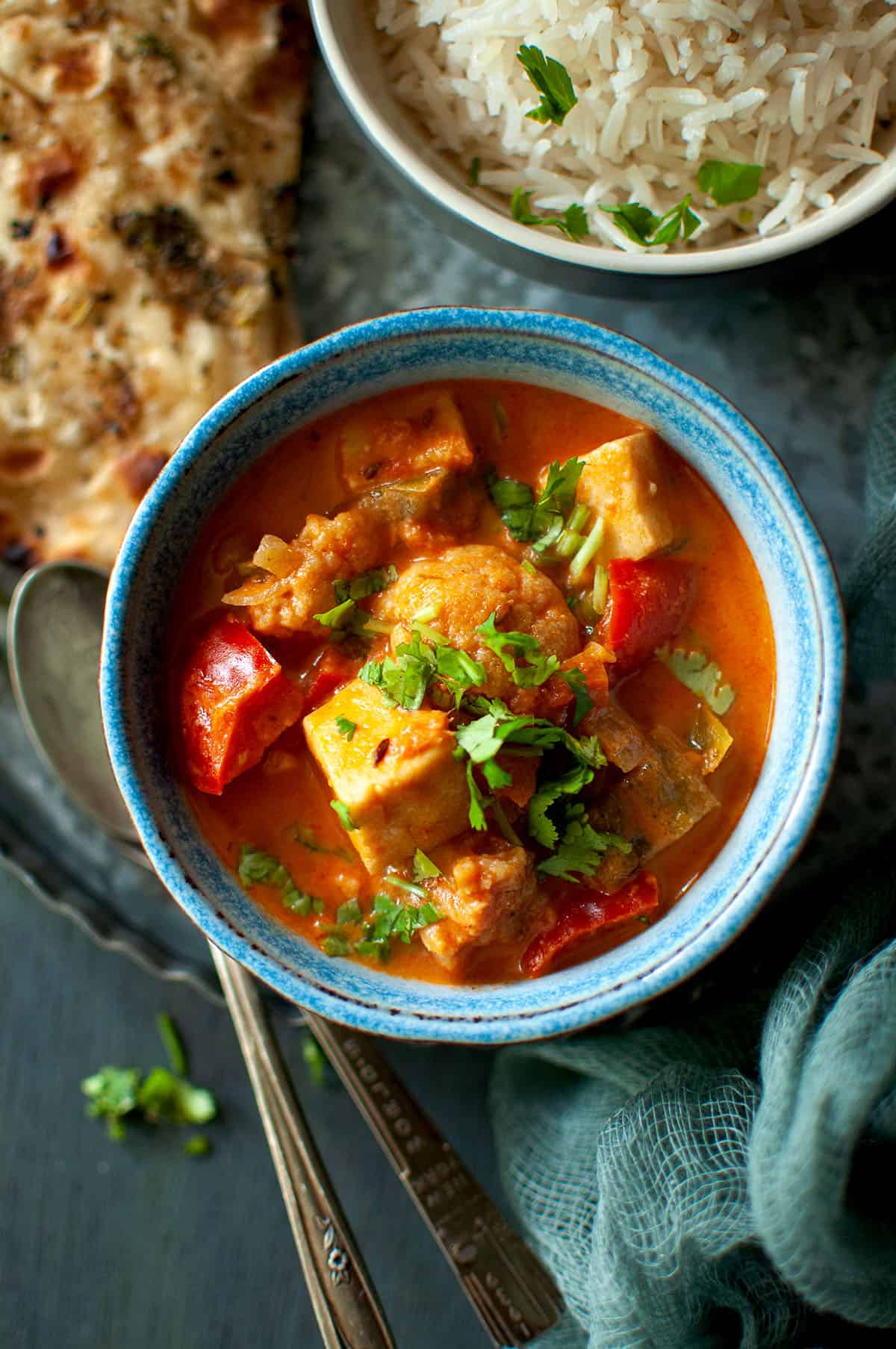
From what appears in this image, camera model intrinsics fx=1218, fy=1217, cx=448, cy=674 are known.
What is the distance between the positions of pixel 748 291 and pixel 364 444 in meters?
1.05

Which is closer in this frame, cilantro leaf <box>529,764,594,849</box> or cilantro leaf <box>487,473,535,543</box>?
cilantro leaf <box>529,764,594,849</box>

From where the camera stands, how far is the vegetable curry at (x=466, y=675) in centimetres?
203

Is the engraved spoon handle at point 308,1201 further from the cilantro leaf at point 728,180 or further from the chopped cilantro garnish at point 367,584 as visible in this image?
the cilantro leaf at point 728,180

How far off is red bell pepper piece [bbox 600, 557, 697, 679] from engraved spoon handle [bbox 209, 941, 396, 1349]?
42.1 inches

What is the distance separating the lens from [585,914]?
2127mm

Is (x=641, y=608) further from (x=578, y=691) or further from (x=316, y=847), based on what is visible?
(x=316, y=847)

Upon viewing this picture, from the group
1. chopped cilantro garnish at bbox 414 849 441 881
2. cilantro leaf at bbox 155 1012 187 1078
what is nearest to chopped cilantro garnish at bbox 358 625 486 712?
chopped cilantro garnish at bbox 414 849 441 881

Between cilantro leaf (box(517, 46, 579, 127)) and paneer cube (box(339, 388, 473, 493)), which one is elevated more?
cilantro leaf (box(517, 46, 579, 127))

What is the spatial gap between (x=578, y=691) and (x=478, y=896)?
1.23 feet

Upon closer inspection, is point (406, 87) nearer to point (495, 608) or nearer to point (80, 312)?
point (80, 312)

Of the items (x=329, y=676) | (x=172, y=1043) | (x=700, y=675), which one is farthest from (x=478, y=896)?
(x=172, y=1043)

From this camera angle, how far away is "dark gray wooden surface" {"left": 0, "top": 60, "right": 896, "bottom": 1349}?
270 cm

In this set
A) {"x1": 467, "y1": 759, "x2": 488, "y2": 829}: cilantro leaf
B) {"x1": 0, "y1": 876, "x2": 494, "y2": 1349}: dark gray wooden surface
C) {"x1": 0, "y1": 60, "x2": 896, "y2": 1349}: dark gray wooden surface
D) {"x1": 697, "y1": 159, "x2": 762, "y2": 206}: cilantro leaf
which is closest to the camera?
{"x1": 467, "y1": 759, "x2": 488, "y2": 829}: cilantro leaf

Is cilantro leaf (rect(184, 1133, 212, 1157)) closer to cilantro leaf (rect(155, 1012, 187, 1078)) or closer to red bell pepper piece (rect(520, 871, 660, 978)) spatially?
cilantro leaf (rect(155, 1012, 187, 1078))
